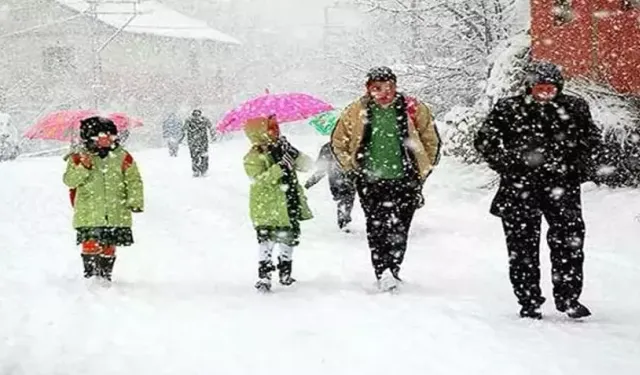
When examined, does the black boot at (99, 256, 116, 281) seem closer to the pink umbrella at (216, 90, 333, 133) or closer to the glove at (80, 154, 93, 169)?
the glove at (80, 154, 93, 169)

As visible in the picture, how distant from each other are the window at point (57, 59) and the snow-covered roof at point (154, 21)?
230 cm

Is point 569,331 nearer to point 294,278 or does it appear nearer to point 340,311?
point 340,311

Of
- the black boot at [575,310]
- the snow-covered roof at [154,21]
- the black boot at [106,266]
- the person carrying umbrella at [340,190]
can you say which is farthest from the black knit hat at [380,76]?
the snow-covered roof at [154,21]

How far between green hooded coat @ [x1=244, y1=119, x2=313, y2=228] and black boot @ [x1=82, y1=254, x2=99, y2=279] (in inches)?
61.4

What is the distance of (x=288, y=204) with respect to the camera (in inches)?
325

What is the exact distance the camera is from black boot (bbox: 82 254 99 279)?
8547 millimetres

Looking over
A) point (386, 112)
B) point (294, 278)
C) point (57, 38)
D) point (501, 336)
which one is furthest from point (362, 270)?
point (57, 38)

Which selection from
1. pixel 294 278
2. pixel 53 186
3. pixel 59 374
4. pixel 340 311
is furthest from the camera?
pixel 53 186

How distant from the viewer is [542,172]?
6.38 m

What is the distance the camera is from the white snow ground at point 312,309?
5.61 metres

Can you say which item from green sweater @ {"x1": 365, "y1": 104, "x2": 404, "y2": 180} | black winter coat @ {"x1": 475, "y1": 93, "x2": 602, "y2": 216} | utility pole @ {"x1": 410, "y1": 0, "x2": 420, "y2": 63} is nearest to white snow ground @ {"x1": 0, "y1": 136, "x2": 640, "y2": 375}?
black winter coat @ {"x1": 475, "y1": 93, "x2": 602, "y2": 216}

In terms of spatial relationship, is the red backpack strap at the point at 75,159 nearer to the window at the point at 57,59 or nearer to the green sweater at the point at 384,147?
the green sweater at the point at 384,147

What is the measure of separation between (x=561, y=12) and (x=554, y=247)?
38.9ft

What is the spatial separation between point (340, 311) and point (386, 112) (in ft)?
5.54
